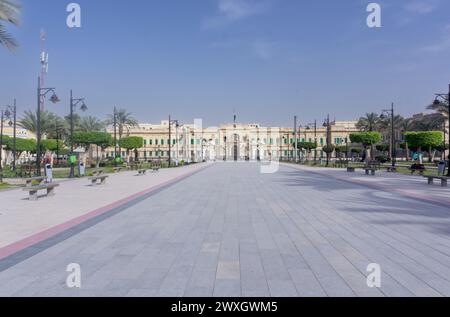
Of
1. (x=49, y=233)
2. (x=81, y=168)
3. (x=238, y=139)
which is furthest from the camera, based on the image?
(x=238, y=139)

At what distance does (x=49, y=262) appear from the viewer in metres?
5.06

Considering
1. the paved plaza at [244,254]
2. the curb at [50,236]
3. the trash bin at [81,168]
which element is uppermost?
the trash bin at [81,168]

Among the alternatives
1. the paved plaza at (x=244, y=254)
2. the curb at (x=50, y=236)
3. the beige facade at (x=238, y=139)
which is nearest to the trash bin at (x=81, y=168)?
the curb at (x=50, y=236)

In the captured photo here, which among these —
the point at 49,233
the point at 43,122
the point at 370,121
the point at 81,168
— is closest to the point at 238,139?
the point at 370,121

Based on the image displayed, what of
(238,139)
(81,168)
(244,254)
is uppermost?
(238,139)

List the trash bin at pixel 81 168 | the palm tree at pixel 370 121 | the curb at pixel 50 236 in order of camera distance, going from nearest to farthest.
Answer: the curb at pixel 50 236, the trash bin at pixel 81 168, the palm tree at pixel 370 121

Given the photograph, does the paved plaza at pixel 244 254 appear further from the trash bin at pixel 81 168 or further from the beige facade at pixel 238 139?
the beige facade at pixel 238 139

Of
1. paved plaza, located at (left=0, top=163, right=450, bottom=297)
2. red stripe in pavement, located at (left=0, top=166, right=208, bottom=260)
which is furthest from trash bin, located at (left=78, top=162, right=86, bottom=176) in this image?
paved plaza, located at (left=0, top=163, right=450, bottom=297)

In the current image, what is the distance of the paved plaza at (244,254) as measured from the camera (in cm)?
407

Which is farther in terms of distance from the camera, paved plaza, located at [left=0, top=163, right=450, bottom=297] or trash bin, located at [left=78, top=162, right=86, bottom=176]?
trash bin, located at [left=78, top=162, right=86, bottom=176]

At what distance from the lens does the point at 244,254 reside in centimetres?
541

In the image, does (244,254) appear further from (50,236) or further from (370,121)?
(370,121)

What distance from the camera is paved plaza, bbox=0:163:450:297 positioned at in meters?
4.07

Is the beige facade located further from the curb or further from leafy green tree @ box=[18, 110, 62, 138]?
the curb
